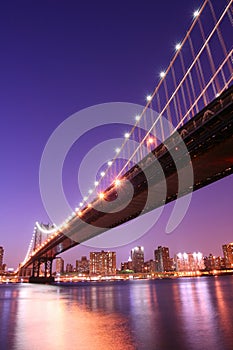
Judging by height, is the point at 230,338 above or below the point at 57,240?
below

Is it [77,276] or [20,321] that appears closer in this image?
[20,321]

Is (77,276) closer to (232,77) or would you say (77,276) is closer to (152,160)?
(152,160)

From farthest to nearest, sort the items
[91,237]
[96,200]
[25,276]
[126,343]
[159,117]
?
[25,276], [91,237], [96,200], [159,117], [126,343]

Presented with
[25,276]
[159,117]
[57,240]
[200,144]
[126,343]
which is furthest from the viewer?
[25,276]

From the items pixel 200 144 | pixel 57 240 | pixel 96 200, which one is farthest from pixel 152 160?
pixel 57 240

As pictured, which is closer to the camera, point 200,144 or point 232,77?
point 232,77

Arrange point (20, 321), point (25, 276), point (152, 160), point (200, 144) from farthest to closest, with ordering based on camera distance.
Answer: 1. point (25, 276)
2. point (152, 160)
3. point (200, 144)
4. point (20, 321)

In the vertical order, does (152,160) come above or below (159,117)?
below

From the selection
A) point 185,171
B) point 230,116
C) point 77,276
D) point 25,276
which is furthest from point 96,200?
point 77,276

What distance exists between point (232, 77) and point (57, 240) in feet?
139

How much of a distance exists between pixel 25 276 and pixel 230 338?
107 metres

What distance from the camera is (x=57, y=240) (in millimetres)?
51719

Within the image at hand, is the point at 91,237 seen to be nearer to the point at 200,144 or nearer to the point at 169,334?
the point at 200,144

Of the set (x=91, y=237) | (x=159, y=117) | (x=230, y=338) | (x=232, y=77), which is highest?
(x=159, y=117)
